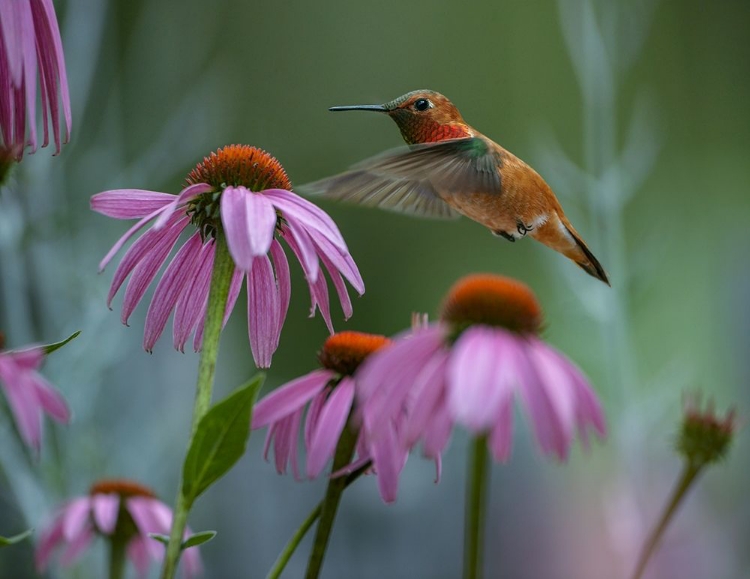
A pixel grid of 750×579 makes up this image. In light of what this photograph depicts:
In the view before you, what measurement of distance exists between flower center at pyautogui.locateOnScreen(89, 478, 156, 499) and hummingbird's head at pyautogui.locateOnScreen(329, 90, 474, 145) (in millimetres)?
336

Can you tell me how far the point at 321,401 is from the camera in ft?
1.10

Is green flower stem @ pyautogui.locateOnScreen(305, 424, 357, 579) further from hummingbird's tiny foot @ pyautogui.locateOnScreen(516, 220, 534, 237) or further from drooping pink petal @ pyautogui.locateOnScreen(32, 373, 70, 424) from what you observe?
hummingbird's tiny foot @ pyautogui.locateOnScreen(516, 220, 534, 237)

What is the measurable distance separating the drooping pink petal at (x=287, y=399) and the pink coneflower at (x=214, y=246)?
0.02m

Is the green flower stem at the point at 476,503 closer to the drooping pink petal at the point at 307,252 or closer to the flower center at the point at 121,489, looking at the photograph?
the drooping pink petal at the point at 307,252

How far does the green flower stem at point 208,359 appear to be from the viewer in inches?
9.5

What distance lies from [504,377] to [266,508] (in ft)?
5.78

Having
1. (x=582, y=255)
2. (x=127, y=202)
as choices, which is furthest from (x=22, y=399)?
(x=582, y=255)

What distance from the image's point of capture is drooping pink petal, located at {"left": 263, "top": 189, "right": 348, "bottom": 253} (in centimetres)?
28

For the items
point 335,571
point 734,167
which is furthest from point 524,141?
point 335,571

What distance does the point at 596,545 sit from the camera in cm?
209

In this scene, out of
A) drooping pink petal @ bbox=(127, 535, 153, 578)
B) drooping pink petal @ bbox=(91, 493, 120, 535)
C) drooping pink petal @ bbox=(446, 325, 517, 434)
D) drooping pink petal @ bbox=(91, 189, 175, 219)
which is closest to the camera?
drooping pink petal @ bbox=(446, 325, 517, 434)

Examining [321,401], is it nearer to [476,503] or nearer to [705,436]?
[476,503]

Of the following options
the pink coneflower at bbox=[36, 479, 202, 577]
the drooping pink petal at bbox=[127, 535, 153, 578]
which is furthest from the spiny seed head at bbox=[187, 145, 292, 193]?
the drooping pink petal at bbox=[127, 535, 153, 578]

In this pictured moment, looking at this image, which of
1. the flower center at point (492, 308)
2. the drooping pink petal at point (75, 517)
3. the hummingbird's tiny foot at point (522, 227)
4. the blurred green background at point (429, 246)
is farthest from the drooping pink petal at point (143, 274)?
the blurred green background at point (429, 246)
